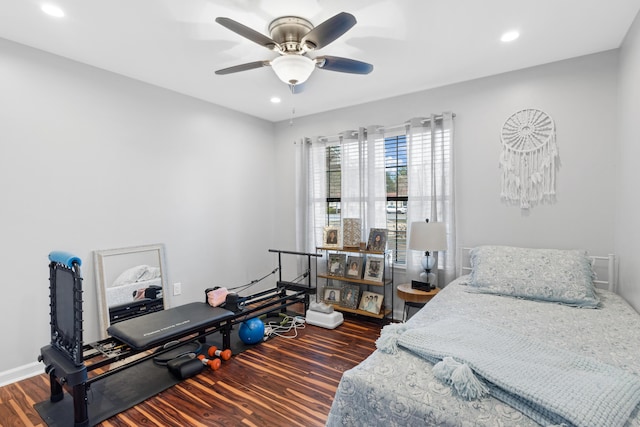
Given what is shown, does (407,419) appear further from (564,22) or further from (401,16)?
(564,22)

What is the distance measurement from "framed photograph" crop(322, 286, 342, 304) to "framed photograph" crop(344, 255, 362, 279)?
251mm

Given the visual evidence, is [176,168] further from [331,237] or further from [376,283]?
[376,283]

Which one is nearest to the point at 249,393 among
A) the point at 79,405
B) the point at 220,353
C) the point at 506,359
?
the point at 220,353

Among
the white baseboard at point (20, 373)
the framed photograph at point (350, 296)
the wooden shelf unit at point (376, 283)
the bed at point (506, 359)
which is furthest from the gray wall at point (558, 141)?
the white baseboard at point (20, 373)

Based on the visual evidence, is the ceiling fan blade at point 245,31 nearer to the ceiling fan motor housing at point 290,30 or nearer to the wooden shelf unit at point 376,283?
the ceiling fan motor housing at point 290,30

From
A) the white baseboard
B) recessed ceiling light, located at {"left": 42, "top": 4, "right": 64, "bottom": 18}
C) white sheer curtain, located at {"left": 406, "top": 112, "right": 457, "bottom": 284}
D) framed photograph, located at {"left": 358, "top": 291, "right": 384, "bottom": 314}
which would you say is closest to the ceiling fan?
recessed ceiling light, located at {"left": 42, "top": 4, "right": 64, "bottom": 18}

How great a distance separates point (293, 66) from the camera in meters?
2.15

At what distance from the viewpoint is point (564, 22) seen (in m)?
2.27

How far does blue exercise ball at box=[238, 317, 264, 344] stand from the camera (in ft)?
10.3

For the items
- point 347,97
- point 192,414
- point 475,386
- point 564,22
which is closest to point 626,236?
point 564,22

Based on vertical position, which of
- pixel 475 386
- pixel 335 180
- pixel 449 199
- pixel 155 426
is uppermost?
pixel 335 180

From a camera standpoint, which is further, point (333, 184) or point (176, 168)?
point (333, 184)

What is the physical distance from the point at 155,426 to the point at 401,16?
Result: 3.09 m

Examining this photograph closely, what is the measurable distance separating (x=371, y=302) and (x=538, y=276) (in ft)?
5.80
